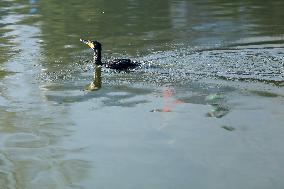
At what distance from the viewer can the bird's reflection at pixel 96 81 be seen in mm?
11546

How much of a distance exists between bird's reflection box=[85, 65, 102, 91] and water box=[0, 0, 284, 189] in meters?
0.12

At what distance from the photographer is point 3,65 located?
45.9ft

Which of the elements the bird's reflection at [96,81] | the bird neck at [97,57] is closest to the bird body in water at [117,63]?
the bird neck at [97,57]

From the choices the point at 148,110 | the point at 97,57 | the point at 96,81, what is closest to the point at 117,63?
the point at 96,81

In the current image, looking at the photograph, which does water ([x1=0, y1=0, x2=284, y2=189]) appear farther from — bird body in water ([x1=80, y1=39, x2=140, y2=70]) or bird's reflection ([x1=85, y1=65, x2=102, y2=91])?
bird body in water ([x1=80, y1=39, x2=140, y2=70])

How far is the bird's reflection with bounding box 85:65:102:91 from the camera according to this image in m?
11.5

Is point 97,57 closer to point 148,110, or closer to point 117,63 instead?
point 117,63

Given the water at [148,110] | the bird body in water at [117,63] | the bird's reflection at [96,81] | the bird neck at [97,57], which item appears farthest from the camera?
the bird neck at [97,57]

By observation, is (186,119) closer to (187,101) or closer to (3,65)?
(187,101)

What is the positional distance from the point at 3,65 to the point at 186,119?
20.6ft

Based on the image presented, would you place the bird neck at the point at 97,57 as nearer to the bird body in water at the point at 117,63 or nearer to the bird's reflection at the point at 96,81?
the bird body in water at the point at 117,63

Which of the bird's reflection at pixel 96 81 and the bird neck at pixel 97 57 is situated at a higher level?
the bird neck at pixel 97 57

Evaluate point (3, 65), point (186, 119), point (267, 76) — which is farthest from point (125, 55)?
point (186, 119)

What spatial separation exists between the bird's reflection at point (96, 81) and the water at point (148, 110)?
118mm
